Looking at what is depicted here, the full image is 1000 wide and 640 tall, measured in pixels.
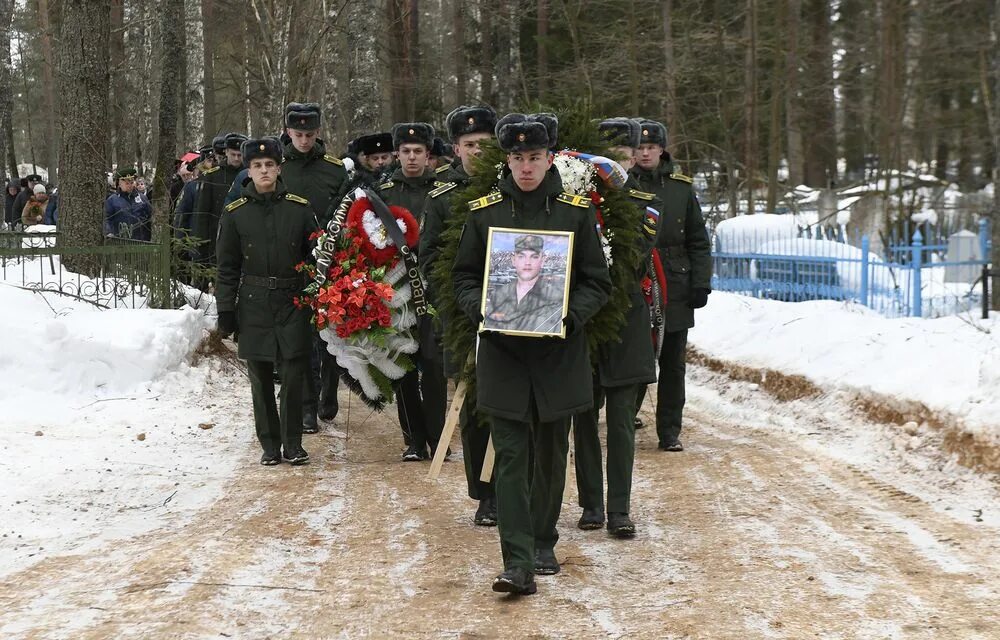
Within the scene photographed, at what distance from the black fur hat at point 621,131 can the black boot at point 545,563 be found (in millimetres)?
2327

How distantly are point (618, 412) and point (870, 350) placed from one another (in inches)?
184

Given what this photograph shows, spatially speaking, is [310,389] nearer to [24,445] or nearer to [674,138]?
[24,445]

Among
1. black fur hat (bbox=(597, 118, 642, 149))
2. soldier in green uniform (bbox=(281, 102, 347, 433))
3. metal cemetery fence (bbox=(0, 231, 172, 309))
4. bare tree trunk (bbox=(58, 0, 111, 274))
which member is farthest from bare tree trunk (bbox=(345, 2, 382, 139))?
black fur hat (bbox=(597, 118, 642, 149))

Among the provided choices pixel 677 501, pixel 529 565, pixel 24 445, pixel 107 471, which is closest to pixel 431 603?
pixel 529 565

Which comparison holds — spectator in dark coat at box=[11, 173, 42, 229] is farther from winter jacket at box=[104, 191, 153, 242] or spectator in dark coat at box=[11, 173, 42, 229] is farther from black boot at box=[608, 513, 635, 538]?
black boot at box=[608, 513, 635, 538]

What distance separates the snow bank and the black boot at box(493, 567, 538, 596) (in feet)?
15.9

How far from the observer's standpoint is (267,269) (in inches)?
326

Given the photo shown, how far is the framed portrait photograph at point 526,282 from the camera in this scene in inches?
199

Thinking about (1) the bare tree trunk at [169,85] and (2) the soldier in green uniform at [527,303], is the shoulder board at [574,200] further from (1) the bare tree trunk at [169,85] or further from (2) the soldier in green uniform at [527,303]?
(1) the bare tree trunk at [169,85]

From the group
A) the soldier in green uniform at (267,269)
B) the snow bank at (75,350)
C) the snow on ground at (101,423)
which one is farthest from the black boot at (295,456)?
the snow bank at (75,350)

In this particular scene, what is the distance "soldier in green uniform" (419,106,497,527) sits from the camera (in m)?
6.38

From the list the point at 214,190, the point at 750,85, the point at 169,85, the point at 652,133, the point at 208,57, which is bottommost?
the point at 214,190

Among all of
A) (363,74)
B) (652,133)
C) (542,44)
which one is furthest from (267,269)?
(542,44)

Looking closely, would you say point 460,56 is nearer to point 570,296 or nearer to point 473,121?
point 473,121
